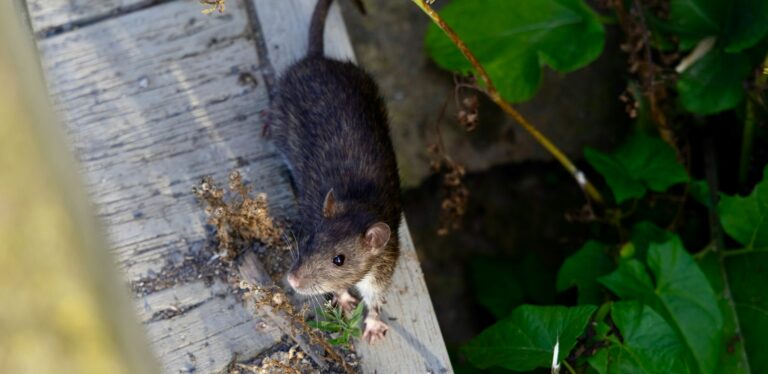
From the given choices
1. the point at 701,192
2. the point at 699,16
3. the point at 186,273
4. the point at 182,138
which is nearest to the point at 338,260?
the point at 186,273

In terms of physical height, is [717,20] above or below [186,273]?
above

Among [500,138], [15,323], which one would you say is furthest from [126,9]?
[15,323]

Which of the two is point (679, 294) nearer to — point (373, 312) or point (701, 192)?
point (701, 192)

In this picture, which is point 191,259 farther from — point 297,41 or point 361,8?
point 361,8

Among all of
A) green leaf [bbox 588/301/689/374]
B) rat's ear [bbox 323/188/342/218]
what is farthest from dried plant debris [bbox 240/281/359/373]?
green leaf [bbox 588/301/689/374]

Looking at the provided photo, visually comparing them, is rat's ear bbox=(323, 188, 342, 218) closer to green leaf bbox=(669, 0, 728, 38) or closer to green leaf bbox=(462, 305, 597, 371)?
green leaf bbox=(462, 305, 597, 371)

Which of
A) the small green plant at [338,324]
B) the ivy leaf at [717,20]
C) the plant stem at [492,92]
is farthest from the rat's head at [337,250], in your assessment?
the ivy leaf at [717,20]
